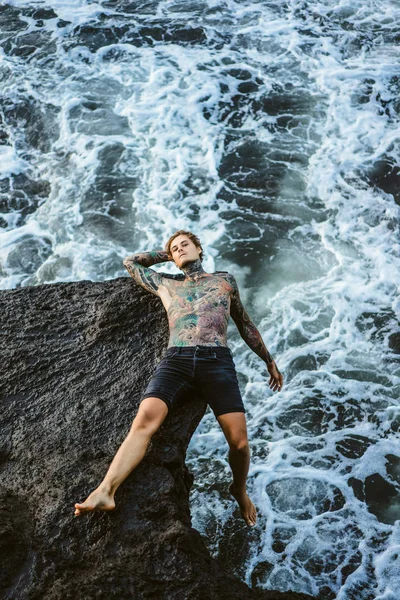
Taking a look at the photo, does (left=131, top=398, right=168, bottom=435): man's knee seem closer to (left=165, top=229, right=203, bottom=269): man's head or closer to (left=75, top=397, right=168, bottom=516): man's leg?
(left=75, top=397, right=168, bottom=516): man's leg

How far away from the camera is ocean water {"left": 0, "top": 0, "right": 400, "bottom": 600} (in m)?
6.04

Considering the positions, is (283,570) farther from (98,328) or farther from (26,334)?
(26,334)

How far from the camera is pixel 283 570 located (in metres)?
5.52

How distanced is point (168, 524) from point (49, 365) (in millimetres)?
1805

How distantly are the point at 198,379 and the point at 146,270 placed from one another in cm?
129

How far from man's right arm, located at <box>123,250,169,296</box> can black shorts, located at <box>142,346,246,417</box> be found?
2.73ft

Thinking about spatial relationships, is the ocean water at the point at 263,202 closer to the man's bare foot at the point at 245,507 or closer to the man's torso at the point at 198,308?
the man's bare foot at the point at 245,507

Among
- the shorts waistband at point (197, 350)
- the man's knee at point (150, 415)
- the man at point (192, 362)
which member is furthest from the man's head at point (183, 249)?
the man's knee at point (150, 415)

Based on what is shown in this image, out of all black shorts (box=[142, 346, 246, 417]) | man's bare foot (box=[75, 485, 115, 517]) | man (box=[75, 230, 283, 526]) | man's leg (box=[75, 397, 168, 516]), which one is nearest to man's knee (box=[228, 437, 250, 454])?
man (box=[75, 230, 283, 526])

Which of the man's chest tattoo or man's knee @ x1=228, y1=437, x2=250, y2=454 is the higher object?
the man's chest tattoo

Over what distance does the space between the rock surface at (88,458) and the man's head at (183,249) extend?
0.42 meters

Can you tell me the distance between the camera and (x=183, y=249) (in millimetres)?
5734

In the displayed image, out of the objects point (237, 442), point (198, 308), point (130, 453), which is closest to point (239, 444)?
point (237, 442)

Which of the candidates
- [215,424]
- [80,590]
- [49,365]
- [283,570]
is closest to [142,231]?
[215,424]
